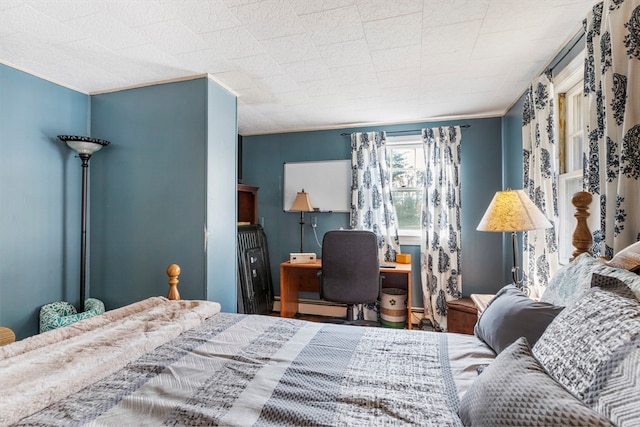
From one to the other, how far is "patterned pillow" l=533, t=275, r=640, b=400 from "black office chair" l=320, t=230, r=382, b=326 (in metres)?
1.80

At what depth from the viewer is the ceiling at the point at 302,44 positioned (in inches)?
63.5

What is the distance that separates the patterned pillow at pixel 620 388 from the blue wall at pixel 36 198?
10.3 feet

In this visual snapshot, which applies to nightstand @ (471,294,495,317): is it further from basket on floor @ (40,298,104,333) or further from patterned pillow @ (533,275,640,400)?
basket on floor @ (40,298,104,333)

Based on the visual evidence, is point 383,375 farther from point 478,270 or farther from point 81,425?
→ point 478,270

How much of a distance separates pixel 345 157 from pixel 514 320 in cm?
292

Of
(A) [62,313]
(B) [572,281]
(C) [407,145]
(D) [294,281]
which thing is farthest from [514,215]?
(A) [62,313]

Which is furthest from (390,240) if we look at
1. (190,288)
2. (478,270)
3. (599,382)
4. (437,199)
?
(599,382)

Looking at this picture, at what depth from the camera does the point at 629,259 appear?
1.01m

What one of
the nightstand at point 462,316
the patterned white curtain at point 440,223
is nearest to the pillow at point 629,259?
the nightstand at point 462,316

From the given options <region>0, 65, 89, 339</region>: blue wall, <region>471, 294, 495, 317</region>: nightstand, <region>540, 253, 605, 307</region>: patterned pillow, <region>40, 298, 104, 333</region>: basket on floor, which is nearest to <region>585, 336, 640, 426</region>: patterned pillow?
<region>540, 253, 605, 307</region>: patterned pillow

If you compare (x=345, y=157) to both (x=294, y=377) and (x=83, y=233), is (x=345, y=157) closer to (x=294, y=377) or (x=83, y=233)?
(x=83, y=233)

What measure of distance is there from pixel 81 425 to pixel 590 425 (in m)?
1.08

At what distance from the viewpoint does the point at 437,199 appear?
3.36 metres

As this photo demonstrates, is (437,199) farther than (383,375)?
Yes
